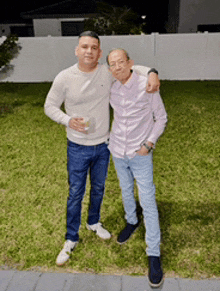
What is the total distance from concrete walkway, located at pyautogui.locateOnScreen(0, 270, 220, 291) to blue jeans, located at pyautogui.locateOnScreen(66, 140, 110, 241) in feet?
1.44

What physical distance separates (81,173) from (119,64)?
103 cm

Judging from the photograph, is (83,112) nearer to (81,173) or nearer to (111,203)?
(81,173)

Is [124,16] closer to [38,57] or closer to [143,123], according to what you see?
[38,57]

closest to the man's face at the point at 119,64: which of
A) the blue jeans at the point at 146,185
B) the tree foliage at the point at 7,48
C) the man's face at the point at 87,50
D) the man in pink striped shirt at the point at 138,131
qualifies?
the man in pink striped shirt at the point at 138,131

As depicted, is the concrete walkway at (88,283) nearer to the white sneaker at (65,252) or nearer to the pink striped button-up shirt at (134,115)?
the white sneaker at (65,252)

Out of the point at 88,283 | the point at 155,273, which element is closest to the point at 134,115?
the point at 155,273

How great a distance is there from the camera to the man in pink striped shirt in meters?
2.38

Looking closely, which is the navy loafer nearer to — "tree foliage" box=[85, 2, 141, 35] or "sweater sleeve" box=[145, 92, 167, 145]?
"sweater sleeve" box=[145, 92, 167, 145]

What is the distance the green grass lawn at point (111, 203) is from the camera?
2889 millimetres

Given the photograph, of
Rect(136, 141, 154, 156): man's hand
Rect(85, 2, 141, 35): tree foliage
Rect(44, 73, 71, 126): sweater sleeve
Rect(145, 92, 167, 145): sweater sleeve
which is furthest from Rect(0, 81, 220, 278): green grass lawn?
Rect(85, 2, 141, 35): tree foliage

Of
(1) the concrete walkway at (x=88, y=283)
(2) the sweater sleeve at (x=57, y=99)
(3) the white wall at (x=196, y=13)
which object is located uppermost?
(3) the white wall at (x=196, y=13)

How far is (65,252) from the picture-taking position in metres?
2.92

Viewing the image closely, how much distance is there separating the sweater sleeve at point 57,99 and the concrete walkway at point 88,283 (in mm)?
1380

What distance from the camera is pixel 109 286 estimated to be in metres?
2.55
